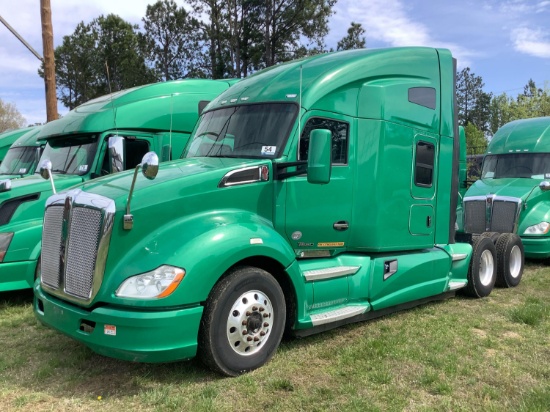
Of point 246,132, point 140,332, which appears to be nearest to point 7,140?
point 246,132

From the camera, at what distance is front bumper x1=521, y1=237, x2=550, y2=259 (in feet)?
32.1

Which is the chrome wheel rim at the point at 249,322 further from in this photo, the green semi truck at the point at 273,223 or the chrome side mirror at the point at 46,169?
the chrome side mirror at the point at 46,169

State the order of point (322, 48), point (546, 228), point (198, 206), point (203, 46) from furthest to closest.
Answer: point (203, 46)
point (322, 48)
point (546, 228)
point (198, 206)

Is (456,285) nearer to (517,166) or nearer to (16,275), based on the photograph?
(517,166)

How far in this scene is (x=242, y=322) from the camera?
4402mm

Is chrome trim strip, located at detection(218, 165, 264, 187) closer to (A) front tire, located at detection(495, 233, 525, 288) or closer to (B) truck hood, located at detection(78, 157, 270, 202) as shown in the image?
(B) truck hood, located at detection(78, 157, 270, 202)

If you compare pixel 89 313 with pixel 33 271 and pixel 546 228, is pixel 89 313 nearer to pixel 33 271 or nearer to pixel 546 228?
pixel 33 271

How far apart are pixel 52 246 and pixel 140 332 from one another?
1423mm

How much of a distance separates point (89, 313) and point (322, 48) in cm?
2524

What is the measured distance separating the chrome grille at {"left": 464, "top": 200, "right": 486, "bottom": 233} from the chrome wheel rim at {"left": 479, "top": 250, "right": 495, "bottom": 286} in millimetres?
2297

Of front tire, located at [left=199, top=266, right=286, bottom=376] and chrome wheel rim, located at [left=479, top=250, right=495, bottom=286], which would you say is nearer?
front tire, located at [left=199, top=266, right=286, bottom=376]

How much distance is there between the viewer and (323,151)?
4805 millimetres

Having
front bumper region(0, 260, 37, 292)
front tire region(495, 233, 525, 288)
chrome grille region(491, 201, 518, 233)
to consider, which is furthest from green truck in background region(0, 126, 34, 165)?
front tire region(495, 233, 525, 288)

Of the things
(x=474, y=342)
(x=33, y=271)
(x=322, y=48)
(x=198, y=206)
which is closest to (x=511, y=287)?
(x=474, y=342)
